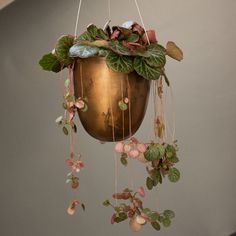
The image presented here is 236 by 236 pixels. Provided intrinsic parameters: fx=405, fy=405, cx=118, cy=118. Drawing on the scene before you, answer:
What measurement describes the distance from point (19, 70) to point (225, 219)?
5.50 feet

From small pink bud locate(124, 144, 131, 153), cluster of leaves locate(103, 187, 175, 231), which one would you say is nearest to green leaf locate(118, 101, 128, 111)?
small pink bud locate(124, 144, 131, 153)

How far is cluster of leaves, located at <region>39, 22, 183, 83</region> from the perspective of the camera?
38.8 inches

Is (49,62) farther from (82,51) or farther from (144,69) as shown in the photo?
(144,69)

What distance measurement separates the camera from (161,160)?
109 centimetres

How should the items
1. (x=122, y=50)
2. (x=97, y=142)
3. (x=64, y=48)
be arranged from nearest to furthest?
(x=122, y=50), (x=64, y=48), (x=97, y=142)

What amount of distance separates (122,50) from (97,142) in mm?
1443

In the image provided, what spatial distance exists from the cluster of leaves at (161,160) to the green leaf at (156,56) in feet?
0.69

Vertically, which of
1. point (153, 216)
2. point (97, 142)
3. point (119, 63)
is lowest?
point (153, 216)

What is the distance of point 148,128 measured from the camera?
2.14 metres

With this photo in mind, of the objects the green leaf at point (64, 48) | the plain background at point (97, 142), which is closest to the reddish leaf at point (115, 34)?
the green leaf at point (64, 48)

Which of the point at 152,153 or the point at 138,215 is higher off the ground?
the point at 152,153

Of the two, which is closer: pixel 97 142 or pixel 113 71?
pixel 113 71

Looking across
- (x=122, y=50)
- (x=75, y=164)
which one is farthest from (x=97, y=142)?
(x=122, y=50)

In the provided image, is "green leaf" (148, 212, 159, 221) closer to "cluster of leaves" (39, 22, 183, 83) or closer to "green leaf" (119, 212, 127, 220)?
"green leaf" (119, 212, 127, 220)
